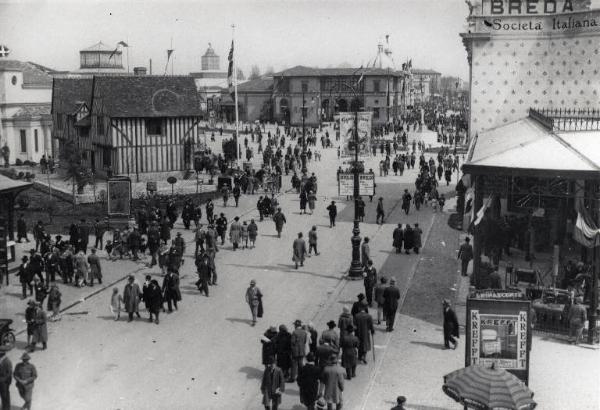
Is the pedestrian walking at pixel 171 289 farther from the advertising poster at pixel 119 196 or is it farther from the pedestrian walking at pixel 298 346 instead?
the advertising poster at pixel 119 196

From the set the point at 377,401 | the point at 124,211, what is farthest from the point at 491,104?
the point at 377,401

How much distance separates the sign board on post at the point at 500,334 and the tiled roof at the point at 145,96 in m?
30.8

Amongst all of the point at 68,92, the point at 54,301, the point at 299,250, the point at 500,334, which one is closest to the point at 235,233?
the point at 299,250

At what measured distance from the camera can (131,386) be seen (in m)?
13.2

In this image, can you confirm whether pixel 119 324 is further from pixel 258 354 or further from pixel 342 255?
pixel 342 255

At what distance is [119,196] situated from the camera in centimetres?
2611

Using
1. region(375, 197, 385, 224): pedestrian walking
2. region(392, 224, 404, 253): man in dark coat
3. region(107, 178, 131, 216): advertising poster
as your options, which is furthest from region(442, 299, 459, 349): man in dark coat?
region(107, 178, 131, 216): advertising poster

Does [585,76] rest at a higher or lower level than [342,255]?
higher

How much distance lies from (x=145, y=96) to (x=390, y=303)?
28.3m

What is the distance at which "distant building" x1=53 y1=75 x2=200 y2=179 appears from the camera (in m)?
40.1

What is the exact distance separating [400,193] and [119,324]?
76.0 feet

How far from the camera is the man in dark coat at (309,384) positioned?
39.0 feet

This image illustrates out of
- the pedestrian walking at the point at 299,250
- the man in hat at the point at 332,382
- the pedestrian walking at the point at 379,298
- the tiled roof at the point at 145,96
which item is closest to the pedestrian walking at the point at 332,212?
the pedestrian walking at the point at 299,250

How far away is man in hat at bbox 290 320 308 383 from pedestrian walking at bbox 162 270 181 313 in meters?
5.09
